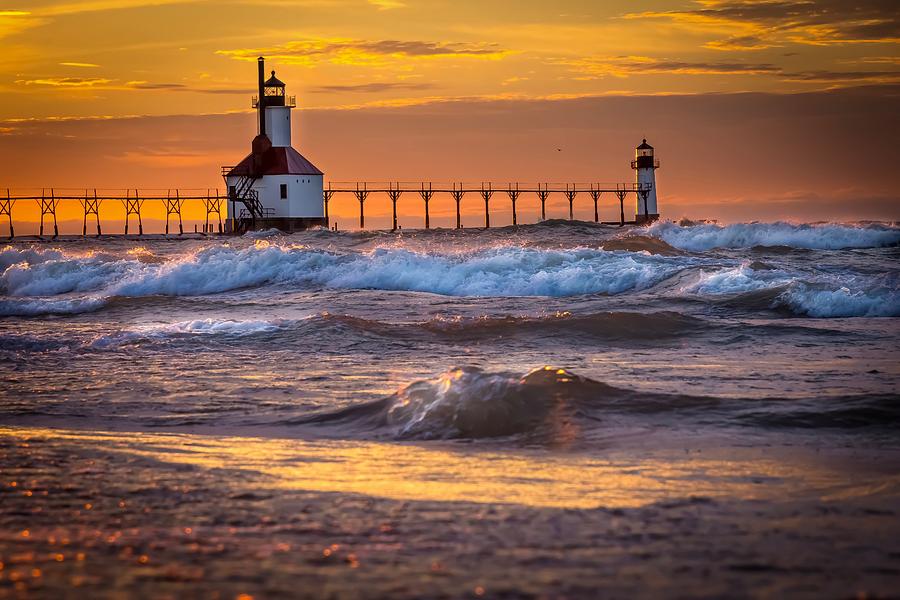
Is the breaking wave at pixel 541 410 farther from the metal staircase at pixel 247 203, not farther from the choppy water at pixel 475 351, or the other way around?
the metal staircase at pixel 247 203

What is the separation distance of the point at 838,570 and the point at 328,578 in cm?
173

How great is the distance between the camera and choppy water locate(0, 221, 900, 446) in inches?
282

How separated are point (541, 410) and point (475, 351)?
176 inches

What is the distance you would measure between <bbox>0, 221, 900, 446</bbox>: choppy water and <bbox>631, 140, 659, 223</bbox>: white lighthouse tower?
4932 centimetres

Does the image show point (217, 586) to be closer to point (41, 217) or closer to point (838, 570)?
point (838, 570)

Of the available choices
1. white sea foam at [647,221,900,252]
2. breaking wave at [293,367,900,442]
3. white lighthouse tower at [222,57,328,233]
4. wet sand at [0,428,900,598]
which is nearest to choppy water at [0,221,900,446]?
breaking wave at [293,367,900,442]

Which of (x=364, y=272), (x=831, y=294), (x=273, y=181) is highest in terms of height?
(x=273, y=181)

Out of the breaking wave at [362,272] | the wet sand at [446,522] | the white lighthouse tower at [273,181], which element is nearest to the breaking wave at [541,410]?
the wet sand at [446,522]

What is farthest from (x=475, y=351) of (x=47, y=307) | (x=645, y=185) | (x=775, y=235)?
(x=645, y=185)

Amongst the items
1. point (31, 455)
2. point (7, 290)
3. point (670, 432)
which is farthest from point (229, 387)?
point (7, 290)

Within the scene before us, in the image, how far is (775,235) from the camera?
43.5 meters

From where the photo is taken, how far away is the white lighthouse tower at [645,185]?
74250 mm

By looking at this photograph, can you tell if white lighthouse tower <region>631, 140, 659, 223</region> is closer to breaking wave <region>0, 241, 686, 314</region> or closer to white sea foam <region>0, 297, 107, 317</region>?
breaking wave <region>0, 241, 686, 314</region>

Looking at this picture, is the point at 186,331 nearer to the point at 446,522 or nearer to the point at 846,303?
the point at 846,303
